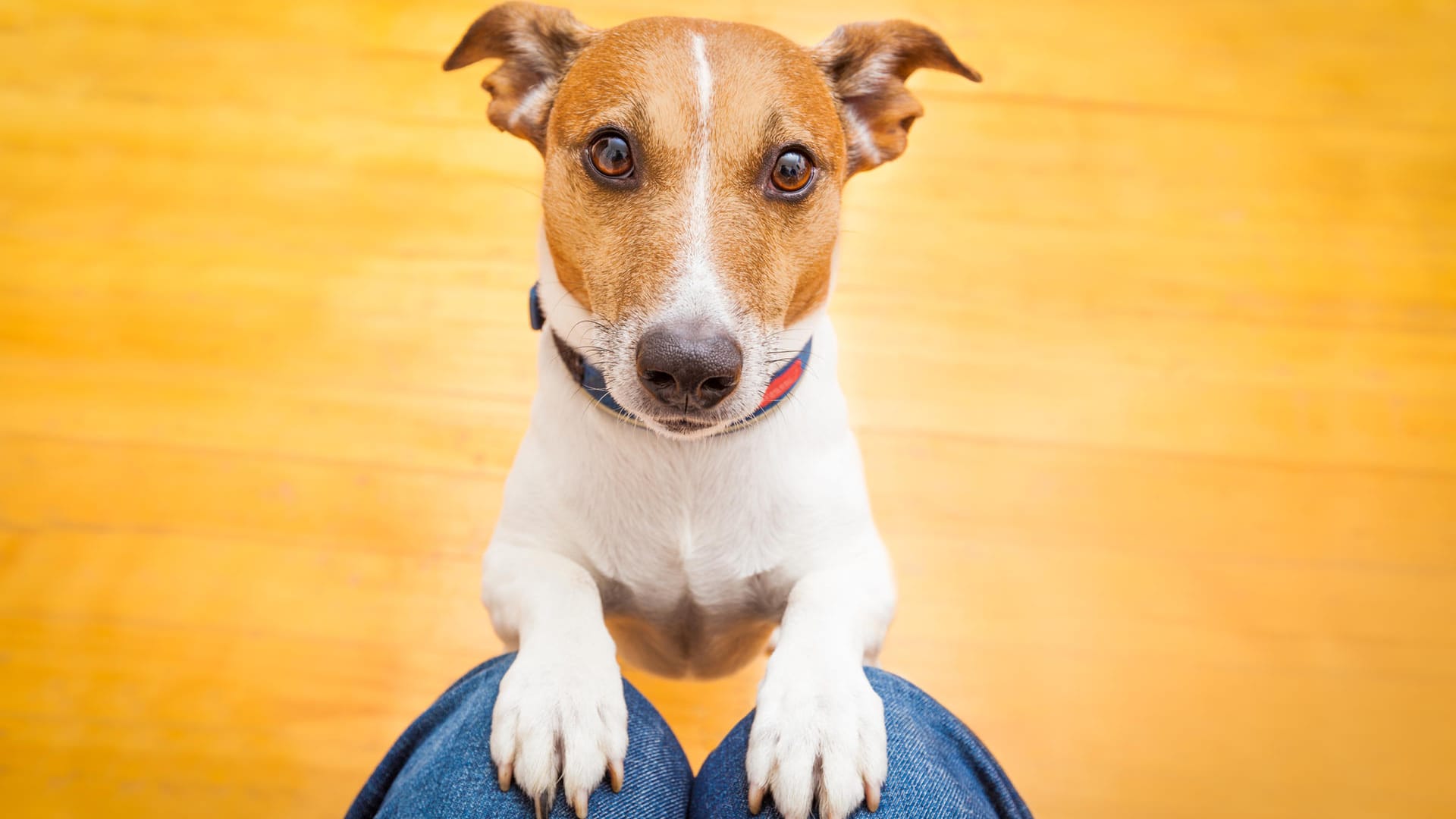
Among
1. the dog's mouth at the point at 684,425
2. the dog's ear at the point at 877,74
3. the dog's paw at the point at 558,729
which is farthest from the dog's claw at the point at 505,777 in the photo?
the dog's ear at the point at 877,74

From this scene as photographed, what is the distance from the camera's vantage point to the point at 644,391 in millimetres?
1313

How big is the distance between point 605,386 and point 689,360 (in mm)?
248

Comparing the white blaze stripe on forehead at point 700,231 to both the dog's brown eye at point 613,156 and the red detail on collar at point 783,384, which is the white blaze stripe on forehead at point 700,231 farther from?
the red detail on collar at point 783,384

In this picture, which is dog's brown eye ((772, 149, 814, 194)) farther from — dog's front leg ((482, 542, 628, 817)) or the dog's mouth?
dog's front leg ((482, 542, 628, 817))

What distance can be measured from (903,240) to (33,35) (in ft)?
9.65

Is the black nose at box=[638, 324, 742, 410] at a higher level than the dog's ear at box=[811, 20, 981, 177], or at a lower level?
lower

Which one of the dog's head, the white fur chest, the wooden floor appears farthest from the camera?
the wooden floor

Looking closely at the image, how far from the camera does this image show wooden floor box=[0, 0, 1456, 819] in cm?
225

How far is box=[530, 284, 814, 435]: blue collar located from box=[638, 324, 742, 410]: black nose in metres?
0.17

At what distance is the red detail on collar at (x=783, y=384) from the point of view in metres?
1.48

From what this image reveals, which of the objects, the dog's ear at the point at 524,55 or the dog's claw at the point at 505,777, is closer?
the dog's claw at the point at 505,777

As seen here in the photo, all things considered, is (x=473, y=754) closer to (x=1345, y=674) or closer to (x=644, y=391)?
(x=644, y=391)

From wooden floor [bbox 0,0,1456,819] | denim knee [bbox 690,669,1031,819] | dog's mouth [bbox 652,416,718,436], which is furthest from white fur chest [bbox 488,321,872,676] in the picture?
wooden floor [bbox 0,0,1456,819]

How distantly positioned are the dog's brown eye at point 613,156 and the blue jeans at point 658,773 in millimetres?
795
